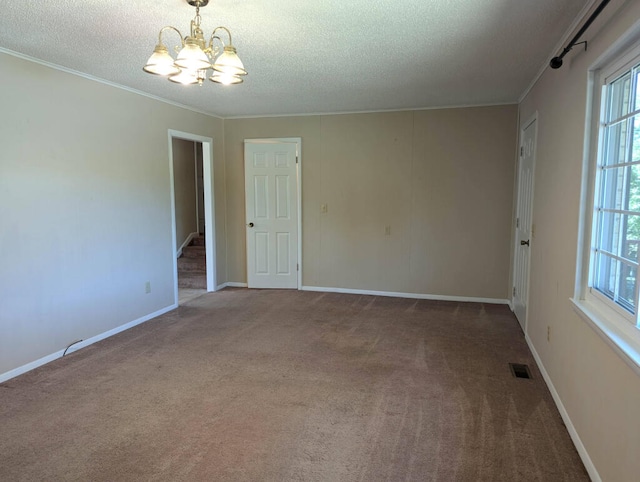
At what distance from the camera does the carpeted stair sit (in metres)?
6.29

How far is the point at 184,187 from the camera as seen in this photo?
7.50 metres

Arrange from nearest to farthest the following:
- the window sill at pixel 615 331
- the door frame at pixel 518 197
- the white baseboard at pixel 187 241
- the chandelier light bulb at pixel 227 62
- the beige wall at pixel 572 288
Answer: the window sill at pixel 615 331 → the beige wall at pixel 572 288 → the chandelier light bulb at pixel 227 62 → the door frame at pixel 518 197 → the white baseboard at pixel 187 241

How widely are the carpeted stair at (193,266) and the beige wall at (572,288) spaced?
177 inches

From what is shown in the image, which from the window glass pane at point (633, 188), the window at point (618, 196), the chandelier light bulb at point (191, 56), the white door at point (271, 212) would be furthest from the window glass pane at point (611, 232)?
the white door at point (271, 212)

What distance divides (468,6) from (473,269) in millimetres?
3595

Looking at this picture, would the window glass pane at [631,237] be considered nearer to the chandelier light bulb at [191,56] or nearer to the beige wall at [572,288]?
the beige wall at [572,288]

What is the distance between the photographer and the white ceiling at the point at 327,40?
2375mm

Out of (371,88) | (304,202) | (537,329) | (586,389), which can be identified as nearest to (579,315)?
(586,389)

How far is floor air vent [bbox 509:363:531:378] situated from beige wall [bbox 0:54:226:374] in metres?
3.68

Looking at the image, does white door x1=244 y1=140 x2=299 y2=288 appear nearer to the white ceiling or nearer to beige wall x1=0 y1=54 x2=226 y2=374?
beige wall x1=0 y1=54 x2=226 y2=374

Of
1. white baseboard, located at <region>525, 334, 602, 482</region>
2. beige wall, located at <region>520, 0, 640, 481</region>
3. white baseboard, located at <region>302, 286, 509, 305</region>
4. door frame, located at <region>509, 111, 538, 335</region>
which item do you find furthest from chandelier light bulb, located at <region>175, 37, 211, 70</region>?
white baseboard, located at <region>302, 286, 509, 305</region>

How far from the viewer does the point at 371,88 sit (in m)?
4.23

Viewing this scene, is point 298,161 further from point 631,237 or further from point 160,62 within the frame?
point 631,237

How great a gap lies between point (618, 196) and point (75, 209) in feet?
13.0
